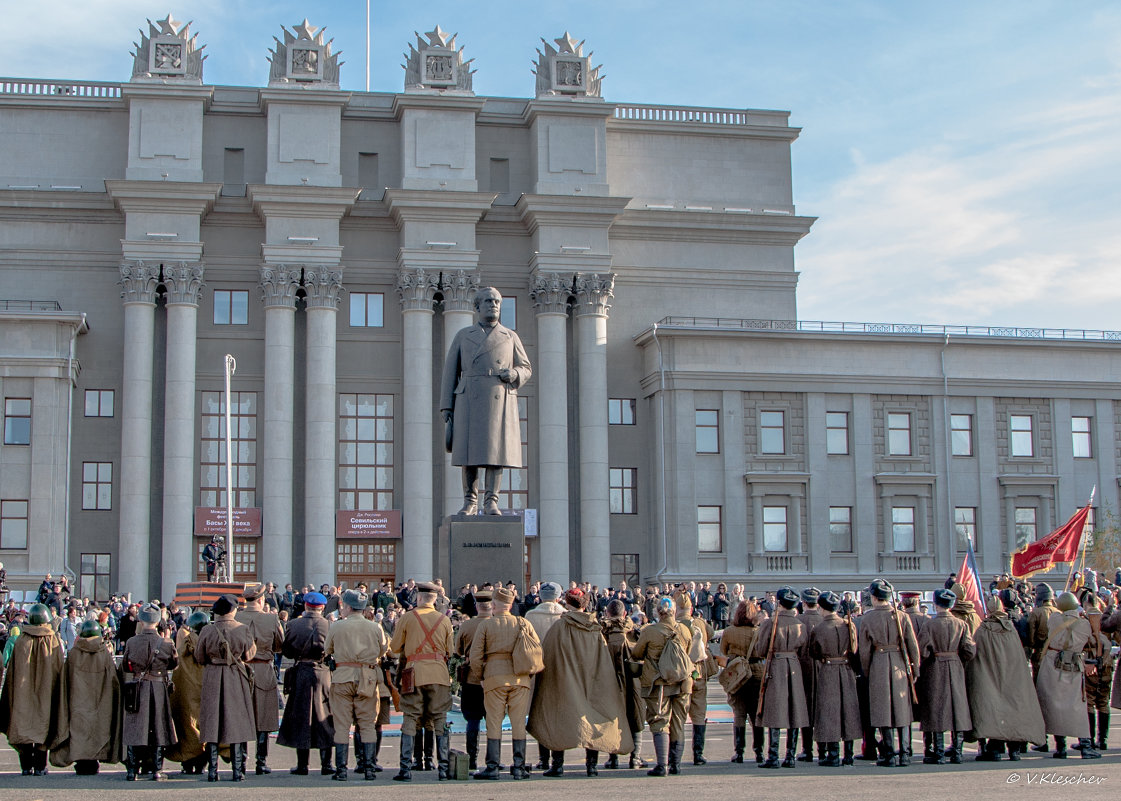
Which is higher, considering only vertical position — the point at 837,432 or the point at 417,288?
the point at 417,288

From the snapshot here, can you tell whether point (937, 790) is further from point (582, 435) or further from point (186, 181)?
point (186, 181)

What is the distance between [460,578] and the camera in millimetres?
21594

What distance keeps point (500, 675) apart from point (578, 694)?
3.04 feet

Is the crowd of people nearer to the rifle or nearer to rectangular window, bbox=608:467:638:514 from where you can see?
the rifle

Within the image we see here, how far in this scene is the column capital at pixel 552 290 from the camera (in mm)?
52031

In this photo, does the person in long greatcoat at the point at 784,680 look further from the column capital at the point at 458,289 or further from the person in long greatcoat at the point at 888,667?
the column capital at the point at 458,289

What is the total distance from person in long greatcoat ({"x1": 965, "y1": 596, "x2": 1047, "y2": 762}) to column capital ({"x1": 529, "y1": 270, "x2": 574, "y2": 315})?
35.7 m

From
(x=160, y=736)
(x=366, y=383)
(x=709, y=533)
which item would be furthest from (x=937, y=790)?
(x=366, y=383)

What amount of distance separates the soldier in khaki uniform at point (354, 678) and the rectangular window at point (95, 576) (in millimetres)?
35467

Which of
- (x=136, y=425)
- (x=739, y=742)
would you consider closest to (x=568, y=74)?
(x=136, y=425)

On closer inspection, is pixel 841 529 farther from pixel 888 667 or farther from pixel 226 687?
pixel 226 687

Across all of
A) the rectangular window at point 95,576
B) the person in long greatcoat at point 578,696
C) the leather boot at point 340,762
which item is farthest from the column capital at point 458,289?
the leather boot at point 340,762

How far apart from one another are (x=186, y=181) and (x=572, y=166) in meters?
14.1

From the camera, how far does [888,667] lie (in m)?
16.3
